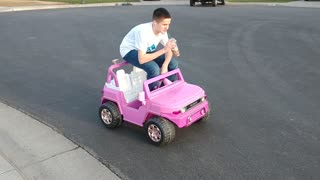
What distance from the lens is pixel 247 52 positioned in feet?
31.1

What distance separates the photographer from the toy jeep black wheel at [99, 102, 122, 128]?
201 inches

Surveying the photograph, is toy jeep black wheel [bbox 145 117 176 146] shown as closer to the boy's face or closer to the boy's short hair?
the boy's face

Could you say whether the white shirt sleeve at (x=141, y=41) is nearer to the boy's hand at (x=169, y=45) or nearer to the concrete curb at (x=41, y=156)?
the boy's hand at (x=169, y=45)

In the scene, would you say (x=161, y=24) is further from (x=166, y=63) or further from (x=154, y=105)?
(x=154, y=105)

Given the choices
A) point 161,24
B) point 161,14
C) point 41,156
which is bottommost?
point 41,156

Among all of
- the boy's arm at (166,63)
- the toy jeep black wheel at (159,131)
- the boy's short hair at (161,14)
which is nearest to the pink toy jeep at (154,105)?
the toy jeep black wheel at (159,131)

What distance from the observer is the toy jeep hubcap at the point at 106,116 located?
519cm

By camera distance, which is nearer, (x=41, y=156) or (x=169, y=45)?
(x=41, y=156)

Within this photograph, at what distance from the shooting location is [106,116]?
207 inches

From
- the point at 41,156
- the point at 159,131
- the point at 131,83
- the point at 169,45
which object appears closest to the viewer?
the point at 41,156

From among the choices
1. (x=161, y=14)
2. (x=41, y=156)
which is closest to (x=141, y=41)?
(x=161, y=14)

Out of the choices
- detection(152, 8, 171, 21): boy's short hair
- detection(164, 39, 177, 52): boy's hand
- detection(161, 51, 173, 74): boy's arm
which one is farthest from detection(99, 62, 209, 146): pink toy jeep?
detection(152, 8, 171, 21): boy's short hair

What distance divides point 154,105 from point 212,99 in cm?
180

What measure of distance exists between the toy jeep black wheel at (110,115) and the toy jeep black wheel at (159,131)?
554mm
